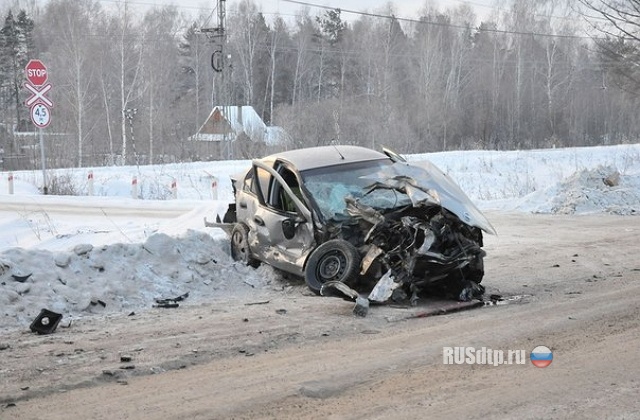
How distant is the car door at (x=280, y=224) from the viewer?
29.9ft

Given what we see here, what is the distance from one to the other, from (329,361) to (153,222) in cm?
1152

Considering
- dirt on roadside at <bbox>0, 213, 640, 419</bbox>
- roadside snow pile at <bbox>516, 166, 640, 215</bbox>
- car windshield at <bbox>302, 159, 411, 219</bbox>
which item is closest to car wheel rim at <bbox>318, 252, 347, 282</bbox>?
dirt on roadside at <bbox>0, 213, 640, 419</bbox>

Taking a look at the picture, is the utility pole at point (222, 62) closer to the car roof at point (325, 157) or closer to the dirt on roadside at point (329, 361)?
the car roof at point (325, 157)

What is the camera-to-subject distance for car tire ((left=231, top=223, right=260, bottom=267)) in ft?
32.8

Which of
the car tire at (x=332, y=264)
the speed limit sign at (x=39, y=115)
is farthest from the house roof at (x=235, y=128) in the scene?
the car tire at (x=332, y=264)

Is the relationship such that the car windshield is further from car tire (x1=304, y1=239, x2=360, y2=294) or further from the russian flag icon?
the russian flag icon

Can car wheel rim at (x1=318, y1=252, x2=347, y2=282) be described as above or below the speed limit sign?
below

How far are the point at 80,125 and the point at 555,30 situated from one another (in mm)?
43469

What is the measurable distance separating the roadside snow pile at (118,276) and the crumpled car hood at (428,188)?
2.01m

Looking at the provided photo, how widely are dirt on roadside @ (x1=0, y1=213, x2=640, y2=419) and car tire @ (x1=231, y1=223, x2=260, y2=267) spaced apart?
2.95 ft

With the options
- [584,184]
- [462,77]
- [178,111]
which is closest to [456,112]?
[462,77]

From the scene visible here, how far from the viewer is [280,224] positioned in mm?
9375

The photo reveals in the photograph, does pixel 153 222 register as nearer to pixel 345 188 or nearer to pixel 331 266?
pixel 345 188

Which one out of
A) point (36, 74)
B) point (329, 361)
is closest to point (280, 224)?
point (329, 361)
